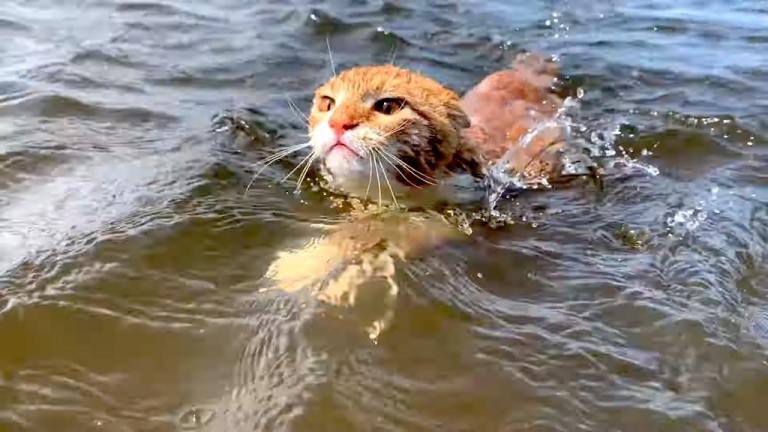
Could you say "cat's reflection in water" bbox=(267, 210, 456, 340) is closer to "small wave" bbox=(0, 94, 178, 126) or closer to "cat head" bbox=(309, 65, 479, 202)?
"cat head" bbox=(309, 65, 479, 202)

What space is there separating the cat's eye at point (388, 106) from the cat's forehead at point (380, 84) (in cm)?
3

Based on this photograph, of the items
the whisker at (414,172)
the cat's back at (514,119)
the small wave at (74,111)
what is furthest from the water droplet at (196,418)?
the small wave at (74,111)

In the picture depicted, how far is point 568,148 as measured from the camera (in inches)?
233

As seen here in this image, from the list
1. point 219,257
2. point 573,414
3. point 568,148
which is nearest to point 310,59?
point 568,148

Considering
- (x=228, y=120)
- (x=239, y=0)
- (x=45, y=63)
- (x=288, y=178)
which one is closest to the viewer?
(x=288, y=178)

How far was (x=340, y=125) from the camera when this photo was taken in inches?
168

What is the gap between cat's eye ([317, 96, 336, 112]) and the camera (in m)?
4.68

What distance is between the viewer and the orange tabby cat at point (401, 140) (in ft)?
14.2

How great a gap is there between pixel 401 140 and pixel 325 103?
1.65ft

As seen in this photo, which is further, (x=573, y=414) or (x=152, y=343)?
(x=152, y=343)

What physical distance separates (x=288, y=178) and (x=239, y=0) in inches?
182

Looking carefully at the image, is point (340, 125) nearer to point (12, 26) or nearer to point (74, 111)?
point (74, 111)

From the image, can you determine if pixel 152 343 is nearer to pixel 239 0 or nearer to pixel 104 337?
pixel 104 337

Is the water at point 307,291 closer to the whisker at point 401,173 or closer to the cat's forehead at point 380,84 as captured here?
the whisker at point 401,173
